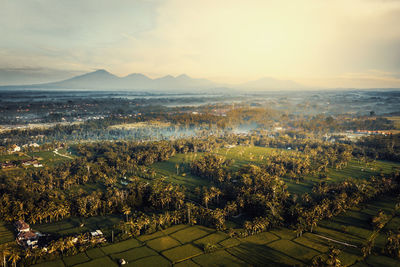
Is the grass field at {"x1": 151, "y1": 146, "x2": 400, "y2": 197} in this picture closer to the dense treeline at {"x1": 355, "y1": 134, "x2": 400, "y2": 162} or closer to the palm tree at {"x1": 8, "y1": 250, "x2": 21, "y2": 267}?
the dense treeline at {"x1": 355, "y1": 134, "x2": 400, "y2": 162}

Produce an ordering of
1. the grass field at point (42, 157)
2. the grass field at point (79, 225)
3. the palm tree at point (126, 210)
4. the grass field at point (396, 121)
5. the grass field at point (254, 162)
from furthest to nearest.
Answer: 1. the grass field at point (396, 121)
2. the grass field at point (42, 157)
3. the grass field at point (254, 162)
4. the palm tree at point (126, 210)
5. the grass field at point (79, 225)

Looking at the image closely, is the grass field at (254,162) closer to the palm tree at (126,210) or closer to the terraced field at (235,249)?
the palm tree at (126,210)

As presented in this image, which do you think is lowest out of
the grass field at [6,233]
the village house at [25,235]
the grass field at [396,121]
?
the grass field at [6,233]

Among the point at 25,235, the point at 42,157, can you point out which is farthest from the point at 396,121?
the point at 25,235

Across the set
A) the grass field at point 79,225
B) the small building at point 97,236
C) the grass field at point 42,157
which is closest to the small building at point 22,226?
the grass field at point 79,225

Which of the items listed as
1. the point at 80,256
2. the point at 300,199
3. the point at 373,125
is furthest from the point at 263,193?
the point at 373,125

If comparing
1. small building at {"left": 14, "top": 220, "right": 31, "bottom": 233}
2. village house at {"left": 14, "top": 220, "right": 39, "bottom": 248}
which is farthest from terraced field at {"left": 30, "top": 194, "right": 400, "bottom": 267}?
small building at {"left": 14, "top": 220, "right": 31, "bottom": 233}

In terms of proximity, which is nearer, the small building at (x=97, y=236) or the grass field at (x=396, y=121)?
the small building at (x=97, y=236)

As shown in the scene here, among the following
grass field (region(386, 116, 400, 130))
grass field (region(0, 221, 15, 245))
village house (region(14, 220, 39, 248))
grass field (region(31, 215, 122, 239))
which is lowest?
grass field (region(31, 215, 122, 239))

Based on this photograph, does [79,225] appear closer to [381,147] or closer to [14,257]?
[14,257]

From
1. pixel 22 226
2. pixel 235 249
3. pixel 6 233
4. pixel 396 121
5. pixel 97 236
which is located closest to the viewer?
pixel 235 249

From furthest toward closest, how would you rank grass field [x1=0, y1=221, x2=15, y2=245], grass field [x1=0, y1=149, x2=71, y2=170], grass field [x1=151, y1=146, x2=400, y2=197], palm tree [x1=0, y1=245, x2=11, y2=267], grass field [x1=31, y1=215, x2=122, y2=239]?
grass field [x1=0, y1=149, x2=71, y2=170]
grass field [x1=151, y1=146, x2=400, y2=197]
grass field [x1=31, y1=215, x2=122, y2=239]
grass field [x1=0, y1=221, x2=15, y2=245]
palm tree [x1=0, y1=245, x2=11, y2=267]

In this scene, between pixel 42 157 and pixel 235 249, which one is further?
pixel 42 157

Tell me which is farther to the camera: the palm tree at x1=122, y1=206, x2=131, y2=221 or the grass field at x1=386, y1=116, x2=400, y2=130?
the grass field at x1=386, y1=116, x2=400, y2=130
